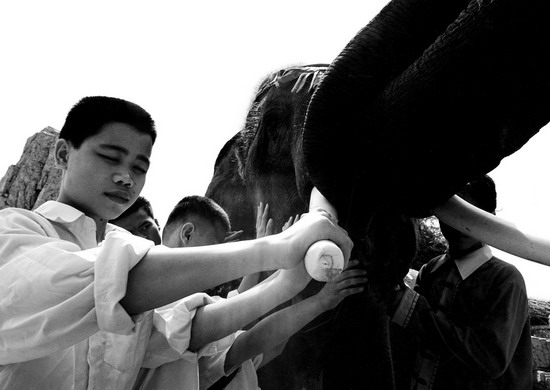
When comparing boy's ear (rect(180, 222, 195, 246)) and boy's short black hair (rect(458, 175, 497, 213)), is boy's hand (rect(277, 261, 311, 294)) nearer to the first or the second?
boy's ear (rect(180, 222, 195, 246))

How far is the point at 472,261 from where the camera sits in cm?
255

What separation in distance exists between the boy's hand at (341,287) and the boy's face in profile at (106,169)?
0.69m

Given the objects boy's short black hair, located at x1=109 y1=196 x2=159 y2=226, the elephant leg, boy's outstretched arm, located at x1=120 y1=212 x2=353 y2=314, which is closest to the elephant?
the elephant leg

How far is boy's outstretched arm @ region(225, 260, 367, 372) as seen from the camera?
5.50 ft

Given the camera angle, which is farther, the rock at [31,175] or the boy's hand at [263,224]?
the rock at [31,175]

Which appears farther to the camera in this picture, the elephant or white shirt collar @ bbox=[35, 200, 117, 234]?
white shirt collar @ bbox=[35, 200, 117, 234]

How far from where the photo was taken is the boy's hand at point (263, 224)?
219cm

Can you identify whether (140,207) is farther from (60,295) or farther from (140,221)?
(60,295)

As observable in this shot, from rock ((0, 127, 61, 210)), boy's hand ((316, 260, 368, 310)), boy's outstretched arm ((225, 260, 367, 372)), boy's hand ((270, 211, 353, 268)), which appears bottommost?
boy's outstretched arm ((225, 260, 367, 372))

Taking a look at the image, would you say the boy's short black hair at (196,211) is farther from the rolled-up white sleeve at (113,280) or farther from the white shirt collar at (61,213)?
the rolled-up white sleeve at (113,280)

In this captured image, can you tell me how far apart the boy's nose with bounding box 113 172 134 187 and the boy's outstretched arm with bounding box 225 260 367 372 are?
64 centimetres

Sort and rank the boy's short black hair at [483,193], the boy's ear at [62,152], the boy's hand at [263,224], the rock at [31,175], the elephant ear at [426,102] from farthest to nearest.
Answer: the rock at [31,175] < the boy's short black hair at [483,193] < the boy's hand at [263,224] < the boy's ear at [62,152] < the elephant ear at [426,102]

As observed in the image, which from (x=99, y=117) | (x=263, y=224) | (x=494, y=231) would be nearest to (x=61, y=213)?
(x=99, y=117)

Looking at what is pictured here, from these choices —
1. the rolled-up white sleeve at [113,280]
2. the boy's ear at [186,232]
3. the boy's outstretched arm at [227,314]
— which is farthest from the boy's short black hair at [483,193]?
the rolled-up white sleeve at [113,280]
